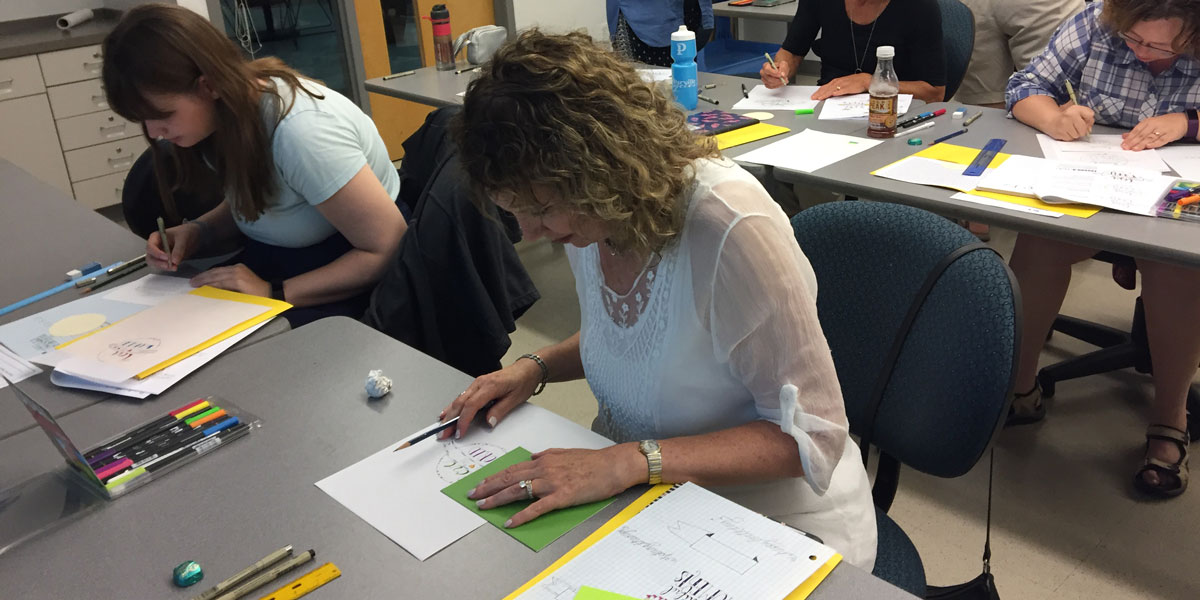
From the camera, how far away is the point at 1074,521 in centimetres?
193

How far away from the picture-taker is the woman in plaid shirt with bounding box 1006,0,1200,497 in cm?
193

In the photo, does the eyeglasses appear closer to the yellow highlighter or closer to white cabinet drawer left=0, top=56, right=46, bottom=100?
the yellow highlighter

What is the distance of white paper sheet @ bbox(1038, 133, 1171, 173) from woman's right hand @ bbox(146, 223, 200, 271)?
1854 mm

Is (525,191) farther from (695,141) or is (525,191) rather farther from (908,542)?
(908,542)

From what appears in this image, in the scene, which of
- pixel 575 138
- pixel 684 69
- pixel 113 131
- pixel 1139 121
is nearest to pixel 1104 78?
pixel 1139 121

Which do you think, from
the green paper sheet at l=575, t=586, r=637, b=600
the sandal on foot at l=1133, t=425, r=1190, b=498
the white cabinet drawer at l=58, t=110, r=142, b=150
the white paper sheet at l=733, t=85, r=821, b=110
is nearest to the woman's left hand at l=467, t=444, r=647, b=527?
the green paper sheet at l=575, t=586, r=637, b=600

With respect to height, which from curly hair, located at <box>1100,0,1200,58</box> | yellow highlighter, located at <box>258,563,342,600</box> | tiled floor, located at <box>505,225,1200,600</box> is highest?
curly hair, located at <box>1100,0,1200,58</box>

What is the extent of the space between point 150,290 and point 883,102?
5.55 ft

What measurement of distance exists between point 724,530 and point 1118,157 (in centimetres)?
152

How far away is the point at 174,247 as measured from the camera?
1788mm

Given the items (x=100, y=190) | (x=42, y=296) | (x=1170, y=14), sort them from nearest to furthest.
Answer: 1. (x=42, y=296)
2. (x=1170, y=14)
3. (x=100, y=190)

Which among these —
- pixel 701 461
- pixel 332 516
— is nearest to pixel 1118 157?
pixel 701 461

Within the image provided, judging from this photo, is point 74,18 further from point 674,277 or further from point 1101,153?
point 1101,153

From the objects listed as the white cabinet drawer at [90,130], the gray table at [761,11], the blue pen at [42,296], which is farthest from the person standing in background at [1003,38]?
the white cabinet drawer at [90,130]
